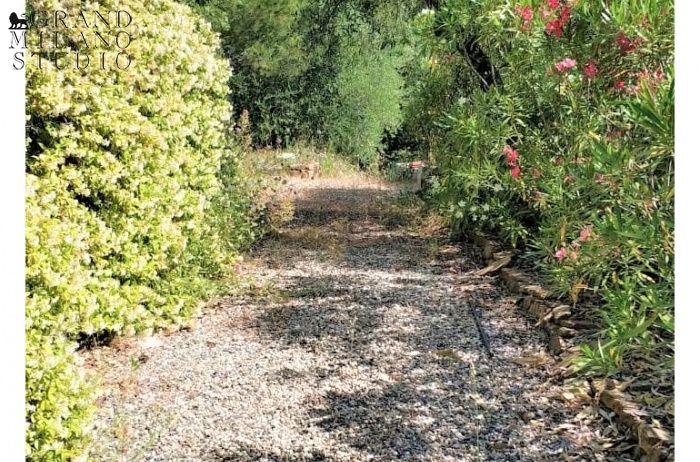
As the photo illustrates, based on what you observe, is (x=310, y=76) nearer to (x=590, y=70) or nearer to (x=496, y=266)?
(x=496, y=266)

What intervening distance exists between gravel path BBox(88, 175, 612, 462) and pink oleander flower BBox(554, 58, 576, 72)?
5.53 feet

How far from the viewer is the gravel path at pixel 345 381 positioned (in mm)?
3086

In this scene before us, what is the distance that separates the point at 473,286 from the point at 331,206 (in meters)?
4.47

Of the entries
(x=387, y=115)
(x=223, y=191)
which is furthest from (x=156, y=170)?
(x=387, y=115)

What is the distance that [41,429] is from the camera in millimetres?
2510

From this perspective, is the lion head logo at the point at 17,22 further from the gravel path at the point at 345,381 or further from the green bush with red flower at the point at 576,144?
the green bush with red flower at the point at 576,144

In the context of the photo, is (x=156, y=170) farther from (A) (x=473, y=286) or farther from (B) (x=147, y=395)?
(A) (x=473, y=286)

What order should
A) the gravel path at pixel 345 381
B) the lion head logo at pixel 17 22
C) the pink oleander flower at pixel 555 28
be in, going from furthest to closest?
the pink oleander flower at pixel 555 28 → the gravel path at pixel 345 381 → the lion head logo at pixel 17 22

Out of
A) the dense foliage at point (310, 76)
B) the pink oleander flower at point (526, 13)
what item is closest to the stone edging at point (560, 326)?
the pink oleander flower at point (526, 13)

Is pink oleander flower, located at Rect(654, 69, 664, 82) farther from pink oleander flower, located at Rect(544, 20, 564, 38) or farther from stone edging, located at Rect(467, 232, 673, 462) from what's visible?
A: stone edging, located at Rect(467, 232, 673, 462)

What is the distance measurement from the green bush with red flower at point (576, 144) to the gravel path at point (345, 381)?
1.51 feet

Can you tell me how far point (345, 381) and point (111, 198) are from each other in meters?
1.67

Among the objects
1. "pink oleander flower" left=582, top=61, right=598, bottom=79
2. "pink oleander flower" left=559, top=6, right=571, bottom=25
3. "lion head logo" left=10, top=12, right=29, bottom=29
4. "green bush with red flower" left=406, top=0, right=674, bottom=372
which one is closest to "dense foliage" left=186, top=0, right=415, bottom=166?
"green bush with red flower" left=406, top=0, right=674, bottom=372

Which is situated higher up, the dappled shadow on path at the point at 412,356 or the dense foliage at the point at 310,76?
the dense foliage at the point at 310,76
